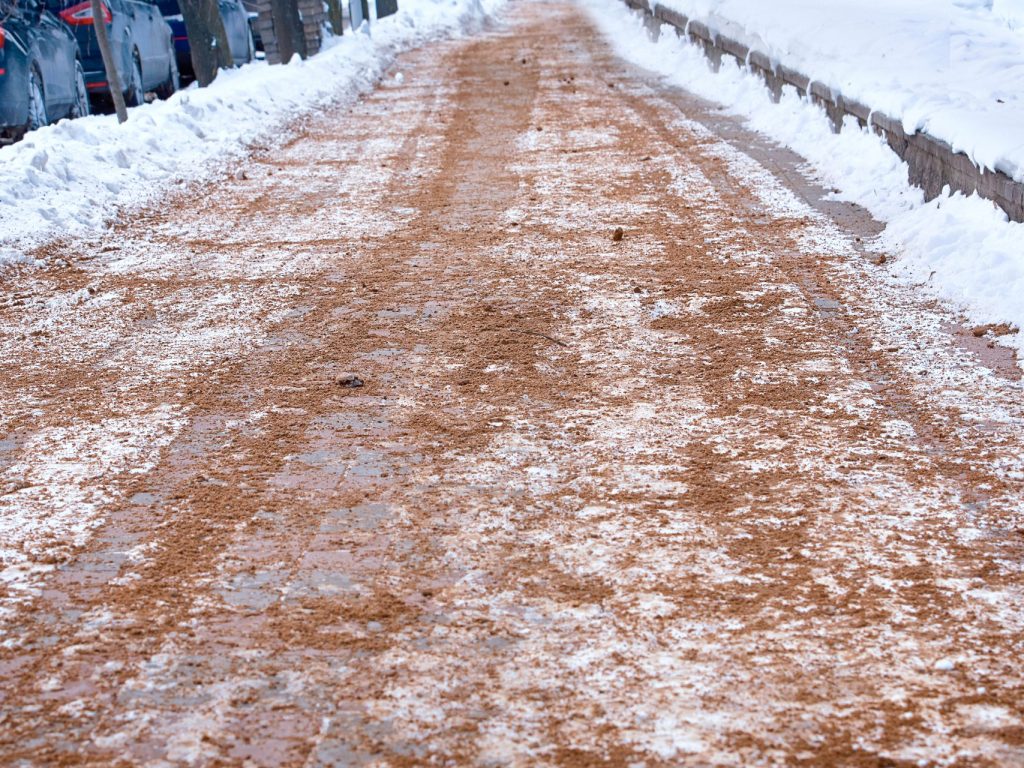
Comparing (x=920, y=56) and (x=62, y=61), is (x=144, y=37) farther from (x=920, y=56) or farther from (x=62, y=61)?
(x=920, y=56)

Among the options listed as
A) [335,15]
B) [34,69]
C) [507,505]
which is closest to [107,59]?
[34,69]

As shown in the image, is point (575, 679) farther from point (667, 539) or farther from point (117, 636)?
point (117, 636)

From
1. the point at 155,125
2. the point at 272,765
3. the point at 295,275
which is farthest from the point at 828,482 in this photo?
the point at 155,125

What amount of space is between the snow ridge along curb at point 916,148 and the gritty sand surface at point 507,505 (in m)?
0.77

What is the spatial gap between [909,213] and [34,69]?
928 cm

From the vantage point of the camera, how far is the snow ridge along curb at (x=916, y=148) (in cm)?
681

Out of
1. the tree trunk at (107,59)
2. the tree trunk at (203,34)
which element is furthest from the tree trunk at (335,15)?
the tree trunk at (107,59)

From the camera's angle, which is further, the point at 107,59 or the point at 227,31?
the point at 227,31

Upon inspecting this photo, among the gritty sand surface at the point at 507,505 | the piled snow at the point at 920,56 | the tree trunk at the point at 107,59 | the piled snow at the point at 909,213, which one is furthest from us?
the tree trunk at the point at 107,59

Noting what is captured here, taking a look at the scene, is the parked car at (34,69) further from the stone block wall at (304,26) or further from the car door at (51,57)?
the stone block wall at (304,26)

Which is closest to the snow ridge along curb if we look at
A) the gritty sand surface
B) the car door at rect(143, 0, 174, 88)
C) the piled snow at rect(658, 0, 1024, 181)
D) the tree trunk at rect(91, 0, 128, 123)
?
the piled snow at rect(658, 0, 1024, 181)

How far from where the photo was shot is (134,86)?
15.9 metres

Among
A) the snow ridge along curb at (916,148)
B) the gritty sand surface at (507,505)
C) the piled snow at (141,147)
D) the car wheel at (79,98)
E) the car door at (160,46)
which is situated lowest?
the gritty sand surface at (507,505)

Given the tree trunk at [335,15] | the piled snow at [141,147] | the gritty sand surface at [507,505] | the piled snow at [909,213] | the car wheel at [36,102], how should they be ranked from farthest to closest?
the tree trunk at [335,15], the car wheel at [36,102], the piled snow at [141,147], the piled snow at [909,213], the gritty sand surface at [507,505]
